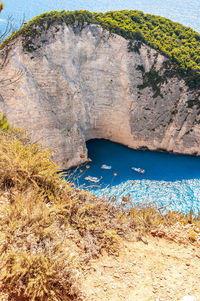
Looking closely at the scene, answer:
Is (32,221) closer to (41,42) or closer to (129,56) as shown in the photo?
(41,42)

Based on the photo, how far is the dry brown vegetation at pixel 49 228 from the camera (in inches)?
104

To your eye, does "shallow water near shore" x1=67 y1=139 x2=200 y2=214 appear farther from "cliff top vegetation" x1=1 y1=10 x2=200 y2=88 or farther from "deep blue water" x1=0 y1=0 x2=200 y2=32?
"deep blue water" x1=0 y1=0 x2=200 y2=32

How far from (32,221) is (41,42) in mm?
18062

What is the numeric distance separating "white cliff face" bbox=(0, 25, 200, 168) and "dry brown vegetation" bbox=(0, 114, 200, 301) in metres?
13.5

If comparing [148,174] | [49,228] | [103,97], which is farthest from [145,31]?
[49,228]

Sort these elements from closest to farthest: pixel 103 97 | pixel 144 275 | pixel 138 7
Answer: pixel 144 275 → pixel 103 97 → pixel 138 7

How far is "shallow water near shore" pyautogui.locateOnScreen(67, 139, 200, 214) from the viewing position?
15.8m

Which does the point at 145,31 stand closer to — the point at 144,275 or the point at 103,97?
the point at 103,97

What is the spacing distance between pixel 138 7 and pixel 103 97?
33.5 metres

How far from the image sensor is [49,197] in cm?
419

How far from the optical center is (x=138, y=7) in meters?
44.3

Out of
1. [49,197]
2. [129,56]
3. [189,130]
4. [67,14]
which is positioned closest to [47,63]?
[67,14]

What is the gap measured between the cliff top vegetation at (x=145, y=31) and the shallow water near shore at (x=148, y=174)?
818cm

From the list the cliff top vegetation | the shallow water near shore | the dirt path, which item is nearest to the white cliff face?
the cliff top vegetation
